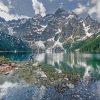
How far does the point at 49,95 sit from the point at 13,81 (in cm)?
2303

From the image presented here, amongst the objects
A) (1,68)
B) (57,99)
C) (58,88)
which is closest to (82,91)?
(58,88)

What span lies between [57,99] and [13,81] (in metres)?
26.5

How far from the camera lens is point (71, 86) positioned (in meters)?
65.5

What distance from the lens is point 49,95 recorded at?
53.8 meters

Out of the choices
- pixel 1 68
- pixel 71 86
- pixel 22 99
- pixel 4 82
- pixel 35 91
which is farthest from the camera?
pixel 1 68

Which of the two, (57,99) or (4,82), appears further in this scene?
(4,82)

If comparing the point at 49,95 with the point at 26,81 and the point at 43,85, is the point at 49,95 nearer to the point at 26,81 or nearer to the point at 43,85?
the point at 43,85

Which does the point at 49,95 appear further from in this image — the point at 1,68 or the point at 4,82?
the point at 1,68

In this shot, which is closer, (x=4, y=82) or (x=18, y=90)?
(x=18, y=90)

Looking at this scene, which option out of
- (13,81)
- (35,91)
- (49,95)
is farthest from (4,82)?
(49,95)

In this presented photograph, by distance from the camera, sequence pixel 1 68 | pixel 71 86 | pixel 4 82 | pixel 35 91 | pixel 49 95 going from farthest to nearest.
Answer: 1. pixel 1 68
2. pixel 4 82
3. pixel 71 86
4. pixel 35 91
5. pixel 49 95

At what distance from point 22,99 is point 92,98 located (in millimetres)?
11876

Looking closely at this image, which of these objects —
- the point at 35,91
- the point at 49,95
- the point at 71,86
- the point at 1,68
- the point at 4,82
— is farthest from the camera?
the point at 1,68

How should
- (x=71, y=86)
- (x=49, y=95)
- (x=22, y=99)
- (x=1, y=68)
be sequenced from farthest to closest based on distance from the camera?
(x=1, y=68)
(x=71, y=86)
(x=49, y=95)
(x=22, y=99)
